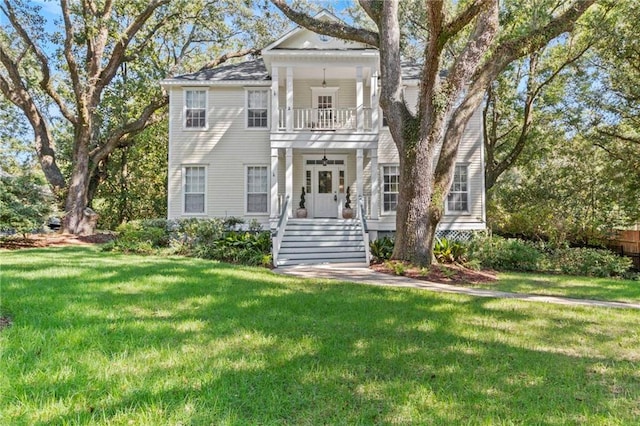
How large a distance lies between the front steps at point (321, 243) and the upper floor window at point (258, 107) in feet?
15.6

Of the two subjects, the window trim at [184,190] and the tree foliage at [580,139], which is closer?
the tree foliage at [580,139]

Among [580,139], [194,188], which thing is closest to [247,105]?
[194,188]

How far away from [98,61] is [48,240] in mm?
7854

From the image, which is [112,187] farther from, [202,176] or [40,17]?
[202,176]

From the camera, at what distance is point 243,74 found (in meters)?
16.4

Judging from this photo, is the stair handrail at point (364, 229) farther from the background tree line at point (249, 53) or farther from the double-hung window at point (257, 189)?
the background tree line at point (249, 53)

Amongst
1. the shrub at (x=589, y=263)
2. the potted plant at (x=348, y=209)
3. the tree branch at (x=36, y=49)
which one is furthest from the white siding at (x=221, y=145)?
the shrub at (x=589, y=263)

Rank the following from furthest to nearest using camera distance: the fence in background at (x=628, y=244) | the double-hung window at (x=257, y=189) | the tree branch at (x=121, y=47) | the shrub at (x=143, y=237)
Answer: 1. the tree branch at (x=121, y=47)
2. the double-hung window at (x=257, y=189)
3. the fence in background at (x=628, y=244)
4. the shrub at (x=143, y=237)

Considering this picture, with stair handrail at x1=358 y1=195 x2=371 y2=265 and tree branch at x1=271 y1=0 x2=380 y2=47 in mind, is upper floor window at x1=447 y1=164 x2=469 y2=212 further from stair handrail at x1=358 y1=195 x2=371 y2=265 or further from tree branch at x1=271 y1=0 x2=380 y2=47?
tree branch at x1=271 y1=0 x2=380 y2=47

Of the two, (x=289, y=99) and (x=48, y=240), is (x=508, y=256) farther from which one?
(x=48, y=240)

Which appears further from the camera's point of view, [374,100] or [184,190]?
[184,190]

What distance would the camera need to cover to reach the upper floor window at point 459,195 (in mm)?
16000

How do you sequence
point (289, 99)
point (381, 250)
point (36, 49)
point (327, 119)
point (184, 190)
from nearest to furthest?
point (381, 250) < point (289, 99) < point (327, 119) < point (184, 190) < point (36, 49)

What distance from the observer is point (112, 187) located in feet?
81.8
